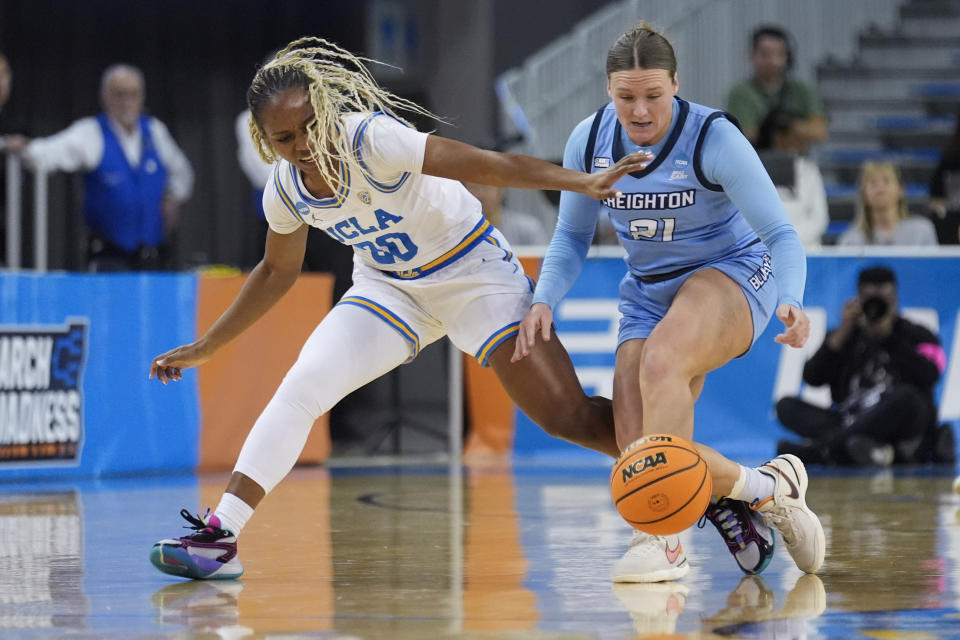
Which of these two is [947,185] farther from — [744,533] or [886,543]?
[744,533]

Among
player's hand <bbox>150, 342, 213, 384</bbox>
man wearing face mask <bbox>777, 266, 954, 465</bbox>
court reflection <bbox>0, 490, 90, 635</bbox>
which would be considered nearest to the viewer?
court reflection <bbox>0, 490, 90, 635</bbox>

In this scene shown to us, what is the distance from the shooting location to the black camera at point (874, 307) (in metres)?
9.32

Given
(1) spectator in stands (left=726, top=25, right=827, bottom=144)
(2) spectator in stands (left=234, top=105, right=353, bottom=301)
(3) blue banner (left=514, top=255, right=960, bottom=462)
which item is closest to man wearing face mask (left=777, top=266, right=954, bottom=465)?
(3) blue banner (left=514, top=255, right=960, bottom=462)

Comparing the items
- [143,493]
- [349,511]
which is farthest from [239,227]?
[349,511]

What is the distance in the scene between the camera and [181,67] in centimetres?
1437

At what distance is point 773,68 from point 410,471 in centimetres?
461

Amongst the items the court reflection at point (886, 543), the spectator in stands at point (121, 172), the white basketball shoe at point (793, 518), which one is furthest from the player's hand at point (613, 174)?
the spectator in stands at point (121, 172)

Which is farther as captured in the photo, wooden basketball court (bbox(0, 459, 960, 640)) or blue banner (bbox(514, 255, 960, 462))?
blue banner (bbox(514, 255, 960, 462))

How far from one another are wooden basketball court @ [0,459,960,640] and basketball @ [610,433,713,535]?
0.22 meters

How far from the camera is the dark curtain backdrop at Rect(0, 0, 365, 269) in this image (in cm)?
1370

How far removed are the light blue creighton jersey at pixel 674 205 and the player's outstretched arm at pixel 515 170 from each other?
0.76 feet

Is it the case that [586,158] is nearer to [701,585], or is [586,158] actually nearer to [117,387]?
[701,585]

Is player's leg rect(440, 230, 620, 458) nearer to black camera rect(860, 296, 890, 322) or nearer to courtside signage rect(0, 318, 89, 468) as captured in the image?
courtside signage rect(0, 318, 89, 468)

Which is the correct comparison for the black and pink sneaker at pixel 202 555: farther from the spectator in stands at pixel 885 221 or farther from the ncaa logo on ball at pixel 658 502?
the spectator in stands at pixel 885 221
